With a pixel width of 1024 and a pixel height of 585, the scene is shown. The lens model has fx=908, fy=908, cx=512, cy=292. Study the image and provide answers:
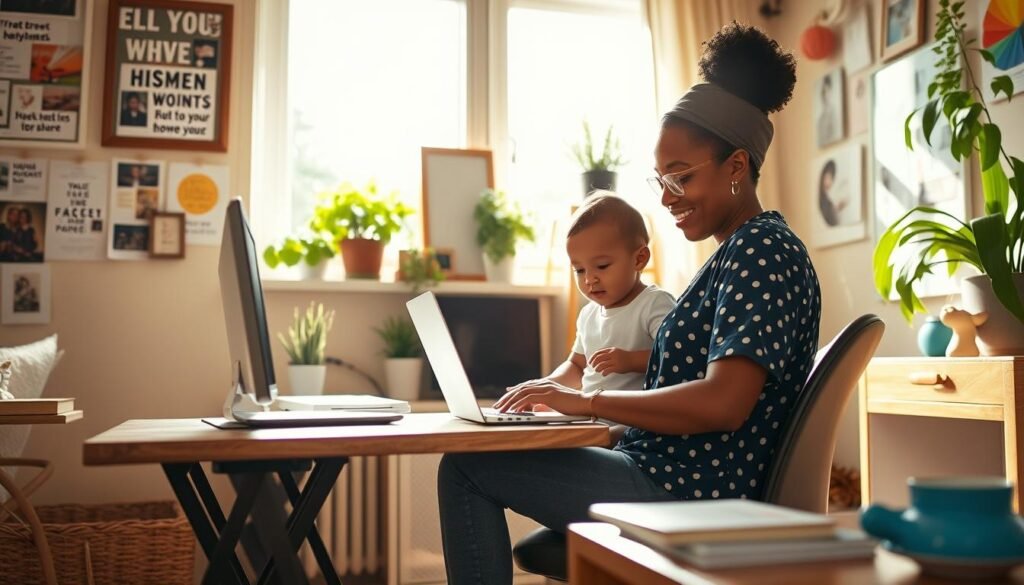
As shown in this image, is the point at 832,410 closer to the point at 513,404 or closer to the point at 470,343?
the point at 513,404

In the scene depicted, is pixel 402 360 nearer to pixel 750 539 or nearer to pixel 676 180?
pixel 676 180

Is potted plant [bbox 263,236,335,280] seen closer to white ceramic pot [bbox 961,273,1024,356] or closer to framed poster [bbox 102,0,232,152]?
framed poster [bbox 102,0,232,152]

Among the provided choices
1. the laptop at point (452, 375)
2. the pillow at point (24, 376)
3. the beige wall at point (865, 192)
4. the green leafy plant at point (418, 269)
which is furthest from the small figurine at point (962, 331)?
the pillow at point (24, 376)

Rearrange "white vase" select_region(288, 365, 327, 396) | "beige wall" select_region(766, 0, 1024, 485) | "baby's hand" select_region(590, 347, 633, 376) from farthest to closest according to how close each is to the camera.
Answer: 1. "white vase" select_region(288, 365, 327, 396)
2. "beige wall" select_region(766, 0, 1024, 485)
3. "baby's hand" select_region(590, 347, 633, 376)

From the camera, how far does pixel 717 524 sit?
2.72 feet

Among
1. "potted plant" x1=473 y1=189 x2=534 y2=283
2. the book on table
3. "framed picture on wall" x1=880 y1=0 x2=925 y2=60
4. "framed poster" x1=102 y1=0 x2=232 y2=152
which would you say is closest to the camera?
the book on table

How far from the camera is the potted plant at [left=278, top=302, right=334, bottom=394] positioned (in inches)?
118

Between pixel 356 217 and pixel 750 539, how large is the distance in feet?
8.35

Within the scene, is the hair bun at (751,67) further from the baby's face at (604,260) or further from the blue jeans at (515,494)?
the blue jeans at (515,494)

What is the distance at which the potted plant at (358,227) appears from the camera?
3.20 m

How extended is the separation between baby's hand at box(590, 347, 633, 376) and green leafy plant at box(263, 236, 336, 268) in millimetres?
1667

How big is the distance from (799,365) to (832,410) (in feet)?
0.34

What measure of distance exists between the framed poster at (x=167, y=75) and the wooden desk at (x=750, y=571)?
2.61 metres

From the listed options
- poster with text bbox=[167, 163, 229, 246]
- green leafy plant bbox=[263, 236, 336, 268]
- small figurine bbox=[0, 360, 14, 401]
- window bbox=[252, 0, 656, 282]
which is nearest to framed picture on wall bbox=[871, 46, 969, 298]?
window bbox=[252, 0, 656, 282]
